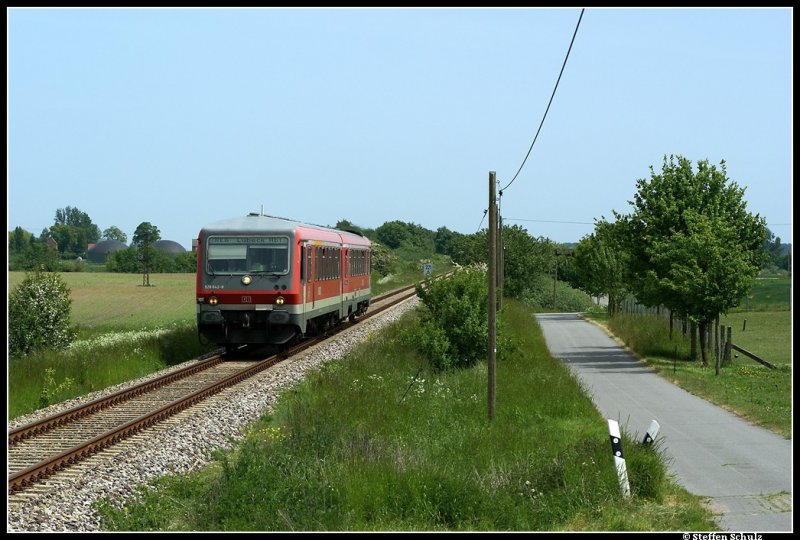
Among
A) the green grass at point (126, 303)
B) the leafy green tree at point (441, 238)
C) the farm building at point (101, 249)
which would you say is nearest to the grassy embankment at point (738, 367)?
the green grass at point (126, 303)

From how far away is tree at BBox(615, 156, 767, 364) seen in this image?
27125 millimetres

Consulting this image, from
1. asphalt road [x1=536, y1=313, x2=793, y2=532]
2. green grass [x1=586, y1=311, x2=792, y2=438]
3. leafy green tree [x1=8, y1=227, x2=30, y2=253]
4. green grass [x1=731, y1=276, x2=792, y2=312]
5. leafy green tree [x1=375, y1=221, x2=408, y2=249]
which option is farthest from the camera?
leafy green tree [x1=375, y1=221, x2=408, y2=249]

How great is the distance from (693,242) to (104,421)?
17894 millimetres

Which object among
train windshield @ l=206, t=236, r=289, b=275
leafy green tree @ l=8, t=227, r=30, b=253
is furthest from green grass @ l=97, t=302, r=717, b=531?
leafy green tree @ l=8, t=227, r=30, b=253

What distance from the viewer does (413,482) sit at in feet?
32.2

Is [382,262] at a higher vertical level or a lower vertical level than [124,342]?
higher

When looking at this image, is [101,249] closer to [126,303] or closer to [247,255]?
[126,303]

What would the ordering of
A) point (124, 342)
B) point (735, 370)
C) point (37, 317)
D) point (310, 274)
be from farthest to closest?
point (37, 317) → point (735, 370) → point (124, 342) → point (310, 274)

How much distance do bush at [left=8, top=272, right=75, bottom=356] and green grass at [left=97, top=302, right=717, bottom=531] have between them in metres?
31.0

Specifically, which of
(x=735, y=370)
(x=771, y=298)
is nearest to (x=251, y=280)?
(x=735, y=370)

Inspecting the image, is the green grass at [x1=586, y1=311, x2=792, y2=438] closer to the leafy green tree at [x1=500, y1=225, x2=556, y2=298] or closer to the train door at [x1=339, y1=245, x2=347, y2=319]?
the train door at [x1=339, y1=245, x2=347, y2=319]

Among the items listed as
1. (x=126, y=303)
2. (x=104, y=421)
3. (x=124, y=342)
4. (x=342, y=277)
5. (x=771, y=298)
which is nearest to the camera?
(x=104, y=421)

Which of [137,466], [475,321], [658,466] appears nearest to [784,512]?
[658,466]

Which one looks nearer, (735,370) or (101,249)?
(735,370)
